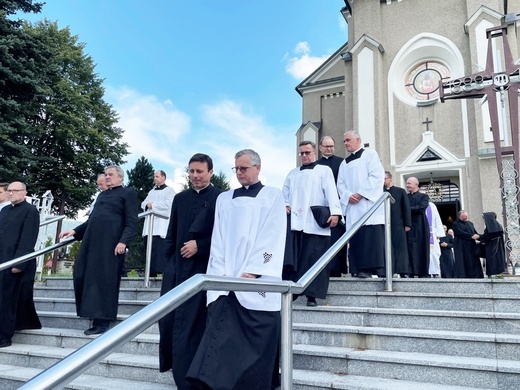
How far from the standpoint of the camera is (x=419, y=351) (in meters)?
3.77

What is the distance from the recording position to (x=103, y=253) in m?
5.15

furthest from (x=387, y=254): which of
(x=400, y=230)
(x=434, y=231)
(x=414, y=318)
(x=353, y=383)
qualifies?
(x=434, y=231)

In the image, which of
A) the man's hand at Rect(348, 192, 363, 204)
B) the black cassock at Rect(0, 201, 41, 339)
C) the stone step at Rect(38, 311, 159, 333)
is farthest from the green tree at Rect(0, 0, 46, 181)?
the man's hand at Rect(348, 192, 363, 204)

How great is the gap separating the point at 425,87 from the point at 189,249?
16.7 meters

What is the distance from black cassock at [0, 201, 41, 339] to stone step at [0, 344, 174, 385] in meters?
0.50

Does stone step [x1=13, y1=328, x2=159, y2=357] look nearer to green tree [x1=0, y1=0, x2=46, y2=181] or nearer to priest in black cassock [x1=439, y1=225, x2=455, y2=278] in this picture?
priest in black cassock [x1=439, y1=225, x2=455, y2=278]

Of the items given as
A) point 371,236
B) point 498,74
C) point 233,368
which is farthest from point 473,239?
point 233,368

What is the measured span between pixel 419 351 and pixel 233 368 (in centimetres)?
173

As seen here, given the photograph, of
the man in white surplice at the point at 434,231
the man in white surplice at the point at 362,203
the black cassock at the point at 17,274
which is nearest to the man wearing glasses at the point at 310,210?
the man in white surplice at the point at 362,203

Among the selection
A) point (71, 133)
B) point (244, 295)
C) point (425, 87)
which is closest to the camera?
point (244, 295)

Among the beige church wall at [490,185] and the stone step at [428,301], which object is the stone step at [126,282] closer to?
the stone step at [428,301]

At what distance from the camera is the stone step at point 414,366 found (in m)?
3.16

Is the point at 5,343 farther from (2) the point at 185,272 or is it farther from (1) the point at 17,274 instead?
(2) the point at 185,272

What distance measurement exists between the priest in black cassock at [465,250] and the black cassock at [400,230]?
3200 mm
